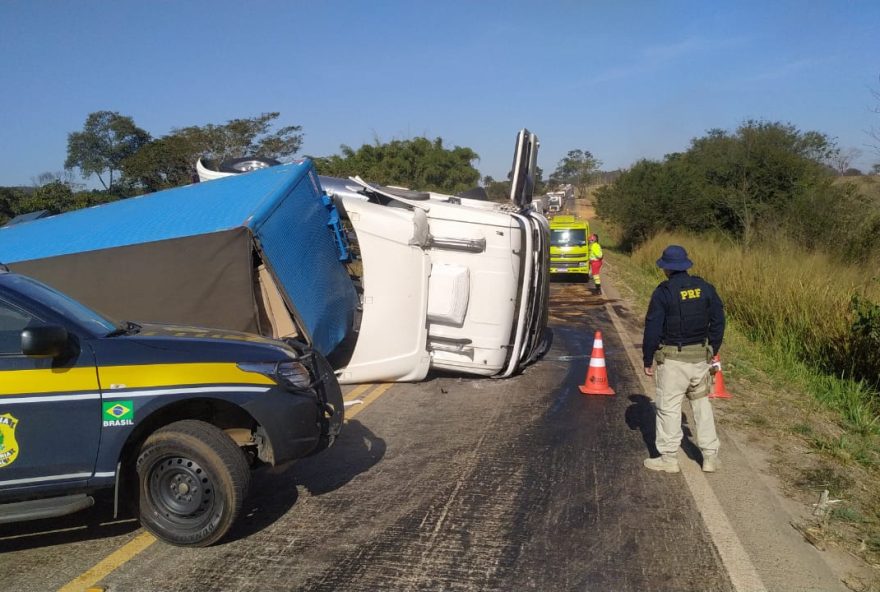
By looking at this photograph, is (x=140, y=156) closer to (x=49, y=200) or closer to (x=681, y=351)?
(x=49, y=200)

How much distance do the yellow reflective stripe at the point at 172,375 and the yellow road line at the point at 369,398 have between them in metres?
3.09

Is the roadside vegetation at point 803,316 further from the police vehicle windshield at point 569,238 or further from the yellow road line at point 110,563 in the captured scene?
the yellow road line at point 110,563

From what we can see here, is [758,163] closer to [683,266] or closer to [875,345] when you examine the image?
[875,345]

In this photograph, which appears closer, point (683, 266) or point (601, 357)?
point (683, 266)

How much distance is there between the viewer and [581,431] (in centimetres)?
713

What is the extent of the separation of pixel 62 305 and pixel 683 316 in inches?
179

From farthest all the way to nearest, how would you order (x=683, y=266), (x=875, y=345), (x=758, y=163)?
(x=758, y=163) < (x=875, y=345) < (x=683, y=266)

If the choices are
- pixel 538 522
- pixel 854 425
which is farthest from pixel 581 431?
pixel 854 425

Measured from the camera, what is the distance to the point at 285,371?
4699 millimetres

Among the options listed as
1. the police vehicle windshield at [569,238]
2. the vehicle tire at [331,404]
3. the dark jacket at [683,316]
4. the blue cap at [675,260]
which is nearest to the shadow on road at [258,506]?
the vehicle tire at [331,404]

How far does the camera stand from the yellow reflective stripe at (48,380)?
158 inches

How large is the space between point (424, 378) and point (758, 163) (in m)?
23.1

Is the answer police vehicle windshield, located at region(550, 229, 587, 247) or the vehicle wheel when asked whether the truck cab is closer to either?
police vehicle windshield, located at region(550, 229, 587, 247)

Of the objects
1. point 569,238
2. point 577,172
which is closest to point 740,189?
point 569,238
